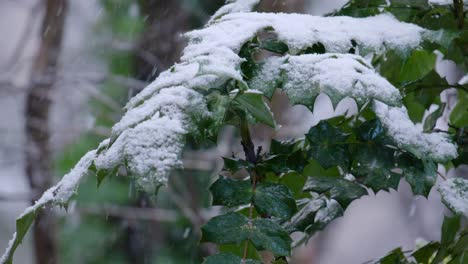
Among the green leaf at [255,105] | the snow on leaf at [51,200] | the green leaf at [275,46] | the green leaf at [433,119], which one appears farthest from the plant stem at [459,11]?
the snow on leaf at [51,200]

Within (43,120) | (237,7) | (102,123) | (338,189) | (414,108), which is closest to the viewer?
(338,189)

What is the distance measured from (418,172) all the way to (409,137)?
0.07m

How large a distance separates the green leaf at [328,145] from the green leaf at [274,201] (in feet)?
0.31

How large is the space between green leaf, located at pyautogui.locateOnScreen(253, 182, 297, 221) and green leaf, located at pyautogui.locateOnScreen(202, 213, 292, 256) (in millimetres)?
18

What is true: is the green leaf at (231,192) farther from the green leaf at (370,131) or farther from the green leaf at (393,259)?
the green leaf at (393,259)

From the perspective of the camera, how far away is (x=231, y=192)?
0.66m

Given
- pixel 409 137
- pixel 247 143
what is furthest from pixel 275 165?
pixel 409 137

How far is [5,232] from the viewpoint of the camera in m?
5.04

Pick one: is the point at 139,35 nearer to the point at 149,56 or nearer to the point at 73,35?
the point at 149,56

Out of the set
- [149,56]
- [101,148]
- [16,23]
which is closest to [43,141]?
[149,56]

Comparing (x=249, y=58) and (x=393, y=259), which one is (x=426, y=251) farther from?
(x=249, y=58)

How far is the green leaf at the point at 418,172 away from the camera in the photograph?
27.2 inches

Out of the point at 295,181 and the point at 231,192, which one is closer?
the point at 231,192

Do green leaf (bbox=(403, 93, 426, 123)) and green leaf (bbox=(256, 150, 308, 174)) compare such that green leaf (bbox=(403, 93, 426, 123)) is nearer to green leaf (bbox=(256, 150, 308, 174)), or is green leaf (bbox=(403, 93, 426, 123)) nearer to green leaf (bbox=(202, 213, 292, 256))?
green leaf (bbox=(256, 150, 308, 174))
